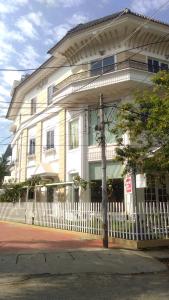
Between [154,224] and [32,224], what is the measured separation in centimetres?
859

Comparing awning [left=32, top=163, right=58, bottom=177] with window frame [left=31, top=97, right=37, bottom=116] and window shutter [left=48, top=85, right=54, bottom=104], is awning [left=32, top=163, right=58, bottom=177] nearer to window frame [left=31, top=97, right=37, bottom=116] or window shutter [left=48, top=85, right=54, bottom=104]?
window shutter [left=48, top=85, right=54, bottom=104]

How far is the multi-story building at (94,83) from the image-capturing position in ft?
64.8

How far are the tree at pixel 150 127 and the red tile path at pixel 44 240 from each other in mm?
3246

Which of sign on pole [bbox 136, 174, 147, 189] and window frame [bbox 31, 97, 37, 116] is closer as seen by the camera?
sign on pole [bbox 136, 174, 147, 189]

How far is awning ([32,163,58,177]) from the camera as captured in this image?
22.8 m

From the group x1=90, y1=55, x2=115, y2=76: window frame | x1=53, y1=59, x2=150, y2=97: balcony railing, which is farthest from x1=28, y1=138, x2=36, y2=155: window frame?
x1=90, y1=55, x2=115, y2=76: window frame

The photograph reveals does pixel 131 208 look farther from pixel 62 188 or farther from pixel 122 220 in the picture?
pixel 62 188

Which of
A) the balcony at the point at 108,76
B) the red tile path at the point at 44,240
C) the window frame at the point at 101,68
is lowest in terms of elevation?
the red tile path at the point at 44,240

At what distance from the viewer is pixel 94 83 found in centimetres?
2000

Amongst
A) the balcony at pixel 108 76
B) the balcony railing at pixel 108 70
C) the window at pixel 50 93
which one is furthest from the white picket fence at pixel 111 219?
the window at pixel 50 93

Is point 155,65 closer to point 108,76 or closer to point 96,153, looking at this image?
point 108,76

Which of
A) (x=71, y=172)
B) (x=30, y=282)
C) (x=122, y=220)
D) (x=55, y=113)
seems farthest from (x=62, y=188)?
(x=30, y=282)

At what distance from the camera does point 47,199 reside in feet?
77.4

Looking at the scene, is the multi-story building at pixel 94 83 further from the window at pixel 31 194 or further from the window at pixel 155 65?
the window at pixel 31 194
